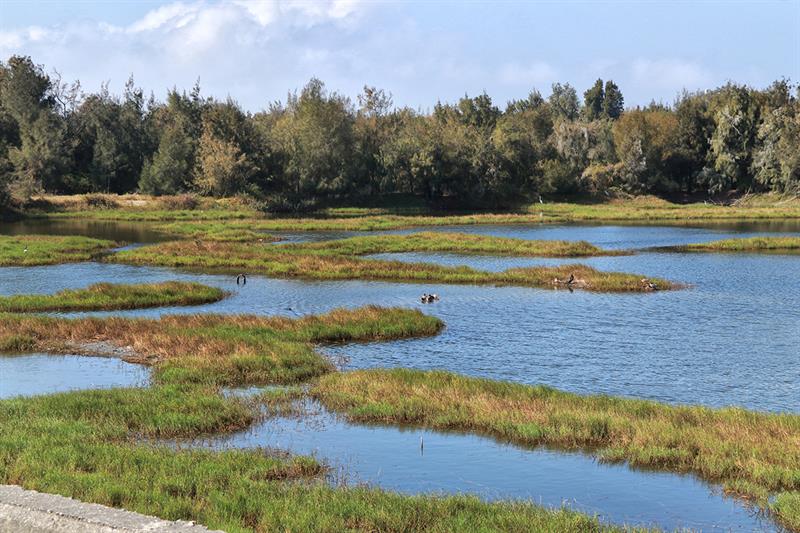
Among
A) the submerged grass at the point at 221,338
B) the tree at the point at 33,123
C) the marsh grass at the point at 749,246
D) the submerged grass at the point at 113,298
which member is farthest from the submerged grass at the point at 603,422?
the tree at the point at 33,123

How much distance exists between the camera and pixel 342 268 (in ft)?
199

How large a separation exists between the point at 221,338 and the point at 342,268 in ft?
91.5

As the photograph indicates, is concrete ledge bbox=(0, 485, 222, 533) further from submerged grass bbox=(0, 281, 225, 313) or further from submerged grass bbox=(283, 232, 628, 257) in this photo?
submerged grass bbox=(283, 232, 628, 257)

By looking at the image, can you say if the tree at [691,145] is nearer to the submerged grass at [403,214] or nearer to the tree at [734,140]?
the tree at [734,140]

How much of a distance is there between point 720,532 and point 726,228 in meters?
93.1

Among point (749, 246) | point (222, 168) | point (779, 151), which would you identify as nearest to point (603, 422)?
point (749, 246)

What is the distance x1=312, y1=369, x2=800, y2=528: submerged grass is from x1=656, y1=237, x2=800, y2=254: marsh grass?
183 ft

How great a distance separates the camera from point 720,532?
53.2 ft

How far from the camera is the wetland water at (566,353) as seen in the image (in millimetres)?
18938

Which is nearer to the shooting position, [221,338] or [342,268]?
[221,338]

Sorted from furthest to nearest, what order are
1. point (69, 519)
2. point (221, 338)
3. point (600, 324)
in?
point (600, 324) → point (221, 338) → point (69, 519)

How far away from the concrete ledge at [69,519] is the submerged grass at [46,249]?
177ft

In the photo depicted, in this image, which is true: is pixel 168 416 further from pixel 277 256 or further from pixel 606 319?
pixel 277 256

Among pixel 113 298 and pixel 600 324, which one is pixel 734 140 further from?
pixel 113 298
